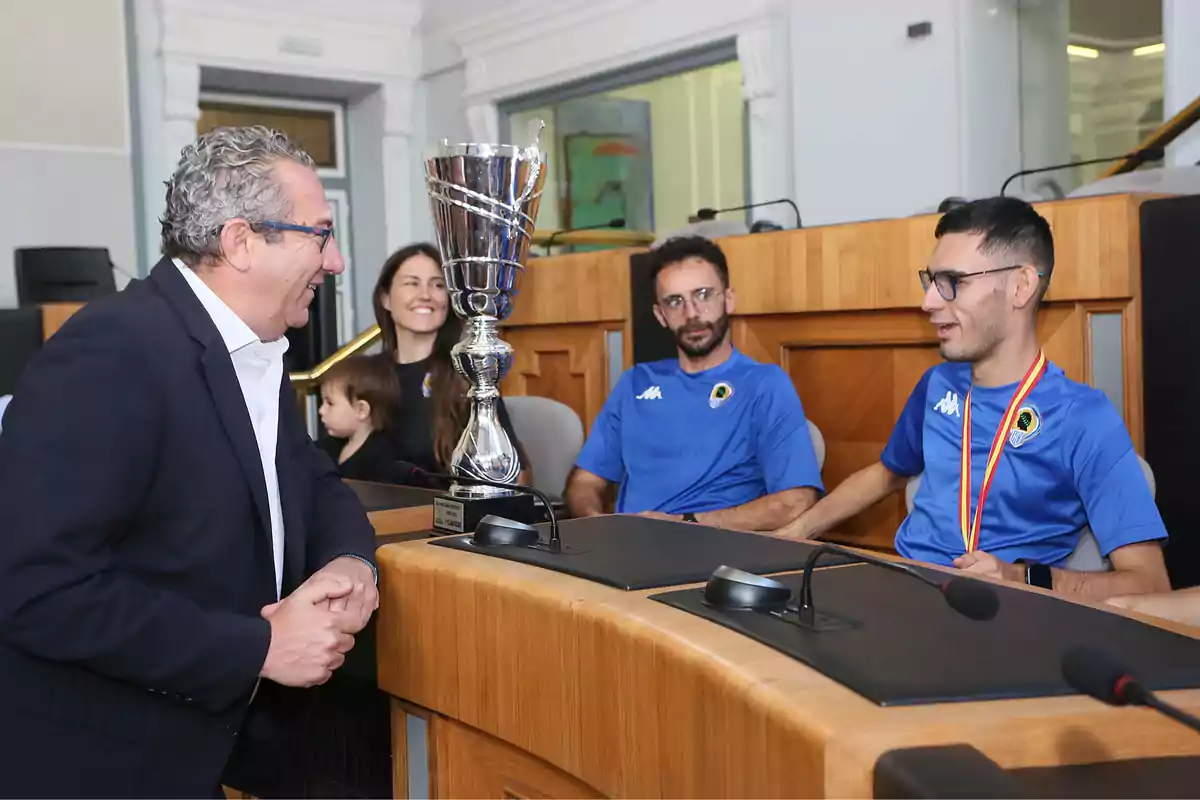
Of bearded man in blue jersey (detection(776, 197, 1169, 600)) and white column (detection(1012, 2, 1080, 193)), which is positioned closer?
bearded man in blue jersey (detection(776, 197, 1169, 600))

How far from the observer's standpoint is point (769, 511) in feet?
7.63

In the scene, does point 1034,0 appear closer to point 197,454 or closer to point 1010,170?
point 1010,170

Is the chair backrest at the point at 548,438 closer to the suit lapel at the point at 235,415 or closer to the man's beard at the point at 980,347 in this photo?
the man's beard at the point at 980,347

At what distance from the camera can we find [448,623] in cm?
134

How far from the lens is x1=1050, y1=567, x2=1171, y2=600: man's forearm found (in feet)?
5.19

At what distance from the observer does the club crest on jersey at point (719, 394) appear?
252cm

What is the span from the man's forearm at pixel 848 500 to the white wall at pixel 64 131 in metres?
4.79

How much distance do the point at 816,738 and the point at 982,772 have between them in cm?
11

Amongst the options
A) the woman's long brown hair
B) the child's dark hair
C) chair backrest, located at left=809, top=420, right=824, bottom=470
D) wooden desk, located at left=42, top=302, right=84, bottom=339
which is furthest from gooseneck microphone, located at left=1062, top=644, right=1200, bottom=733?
wooden desk, located at left=42, top=302, right=84, bottom=339

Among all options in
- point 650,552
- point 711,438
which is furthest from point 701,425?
point 650,552

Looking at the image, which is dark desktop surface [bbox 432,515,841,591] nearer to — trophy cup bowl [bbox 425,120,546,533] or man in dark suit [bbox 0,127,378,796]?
trophy cup bowl [bbox 425,120,546,533]

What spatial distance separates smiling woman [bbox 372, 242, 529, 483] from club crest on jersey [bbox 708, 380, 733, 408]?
55 centimetres

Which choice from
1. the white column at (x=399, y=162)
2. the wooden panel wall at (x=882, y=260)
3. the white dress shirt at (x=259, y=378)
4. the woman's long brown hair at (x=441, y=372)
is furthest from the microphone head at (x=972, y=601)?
the white column at (x=399, y=162)

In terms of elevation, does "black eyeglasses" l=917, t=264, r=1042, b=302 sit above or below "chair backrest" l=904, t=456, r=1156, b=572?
above
